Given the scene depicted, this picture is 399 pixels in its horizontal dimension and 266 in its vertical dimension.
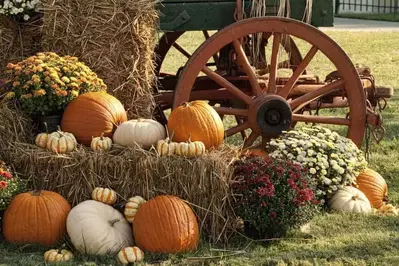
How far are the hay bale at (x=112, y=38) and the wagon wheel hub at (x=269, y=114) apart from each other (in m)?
0.74

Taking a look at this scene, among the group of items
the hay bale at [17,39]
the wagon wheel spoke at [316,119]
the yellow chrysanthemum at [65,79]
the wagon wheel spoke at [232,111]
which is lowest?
the wagon wheel spoke at [316,119]

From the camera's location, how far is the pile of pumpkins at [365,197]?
5.71 m

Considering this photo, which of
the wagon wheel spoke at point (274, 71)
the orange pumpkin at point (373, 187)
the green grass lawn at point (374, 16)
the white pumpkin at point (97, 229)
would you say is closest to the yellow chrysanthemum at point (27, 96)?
the white pumpkin at point (97, 229)

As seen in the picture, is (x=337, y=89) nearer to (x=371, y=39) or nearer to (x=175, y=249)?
(x=175, y=249)

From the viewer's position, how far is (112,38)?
6.00 metres

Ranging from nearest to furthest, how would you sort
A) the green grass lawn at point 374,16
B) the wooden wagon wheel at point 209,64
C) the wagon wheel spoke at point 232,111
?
the wagon wheel spoke at point 232,111
the wooden wagon wheel at point 209,64
the green grass lawn at point 374,16

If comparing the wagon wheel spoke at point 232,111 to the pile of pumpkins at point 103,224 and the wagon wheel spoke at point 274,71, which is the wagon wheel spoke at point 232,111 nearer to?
the wagon wheel spoke at point 274,71

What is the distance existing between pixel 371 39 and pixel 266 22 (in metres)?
9.66

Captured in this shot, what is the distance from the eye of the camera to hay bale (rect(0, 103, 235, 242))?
5.17 meters

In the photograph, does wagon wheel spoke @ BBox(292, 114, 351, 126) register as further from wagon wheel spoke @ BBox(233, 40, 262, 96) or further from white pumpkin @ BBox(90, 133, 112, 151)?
white pumpkin @ BBox(90, 133, 112, 151)

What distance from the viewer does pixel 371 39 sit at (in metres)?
15.4

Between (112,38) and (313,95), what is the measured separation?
1.49m

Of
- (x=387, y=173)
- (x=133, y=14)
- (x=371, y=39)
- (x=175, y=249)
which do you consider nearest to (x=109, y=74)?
(x=133, y=14)

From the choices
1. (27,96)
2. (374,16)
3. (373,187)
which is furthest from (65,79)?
(374,16)
